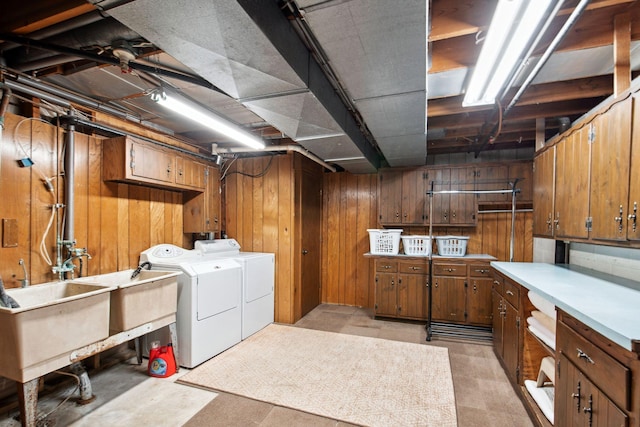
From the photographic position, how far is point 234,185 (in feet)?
14.8

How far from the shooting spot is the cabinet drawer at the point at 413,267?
4125mm

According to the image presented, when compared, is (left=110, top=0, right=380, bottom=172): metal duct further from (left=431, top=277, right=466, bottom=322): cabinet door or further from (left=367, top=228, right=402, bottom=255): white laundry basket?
(left=431, top=277, right=466, bottom=322): cabinet door

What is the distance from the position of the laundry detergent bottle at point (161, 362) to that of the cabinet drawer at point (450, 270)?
3326 millimetres

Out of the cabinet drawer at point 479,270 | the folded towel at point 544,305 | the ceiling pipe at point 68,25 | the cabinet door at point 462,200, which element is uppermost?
the ceiling pipe at point 68,25

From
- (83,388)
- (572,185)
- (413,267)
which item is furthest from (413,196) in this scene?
(83,388)

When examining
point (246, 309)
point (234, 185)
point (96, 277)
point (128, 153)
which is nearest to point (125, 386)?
point (96, 277)

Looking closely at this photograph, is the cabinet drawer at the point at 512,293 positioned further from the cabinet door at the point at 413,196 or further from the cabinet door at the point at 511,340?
the cabinet door at the point at 413,196

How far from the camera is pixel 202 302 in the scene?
2988mm

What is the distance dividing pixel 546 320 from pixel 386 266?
236cm

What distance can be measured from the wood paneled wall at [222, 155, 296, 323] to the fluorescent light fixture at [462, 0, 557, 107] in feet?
8.98

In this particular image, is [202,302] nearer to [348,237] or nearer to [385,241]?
[385,241]

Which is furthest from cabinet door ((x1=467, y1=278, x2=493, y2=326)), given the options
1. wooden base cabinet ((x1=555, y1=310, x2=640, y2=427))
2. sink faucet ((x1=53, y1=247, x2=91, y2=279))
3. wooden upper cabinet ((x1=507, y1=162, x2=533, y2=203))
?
sink faucet ((x1=53, y1=247, x2=91, y2=279))

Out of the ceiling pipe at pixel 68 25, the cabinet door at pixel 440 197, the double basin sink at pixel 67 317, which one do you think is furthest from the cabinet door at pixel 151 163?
the cabinet door at pixel 440 197

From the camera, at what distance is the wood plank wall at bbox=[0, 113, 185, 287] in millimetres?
2303
